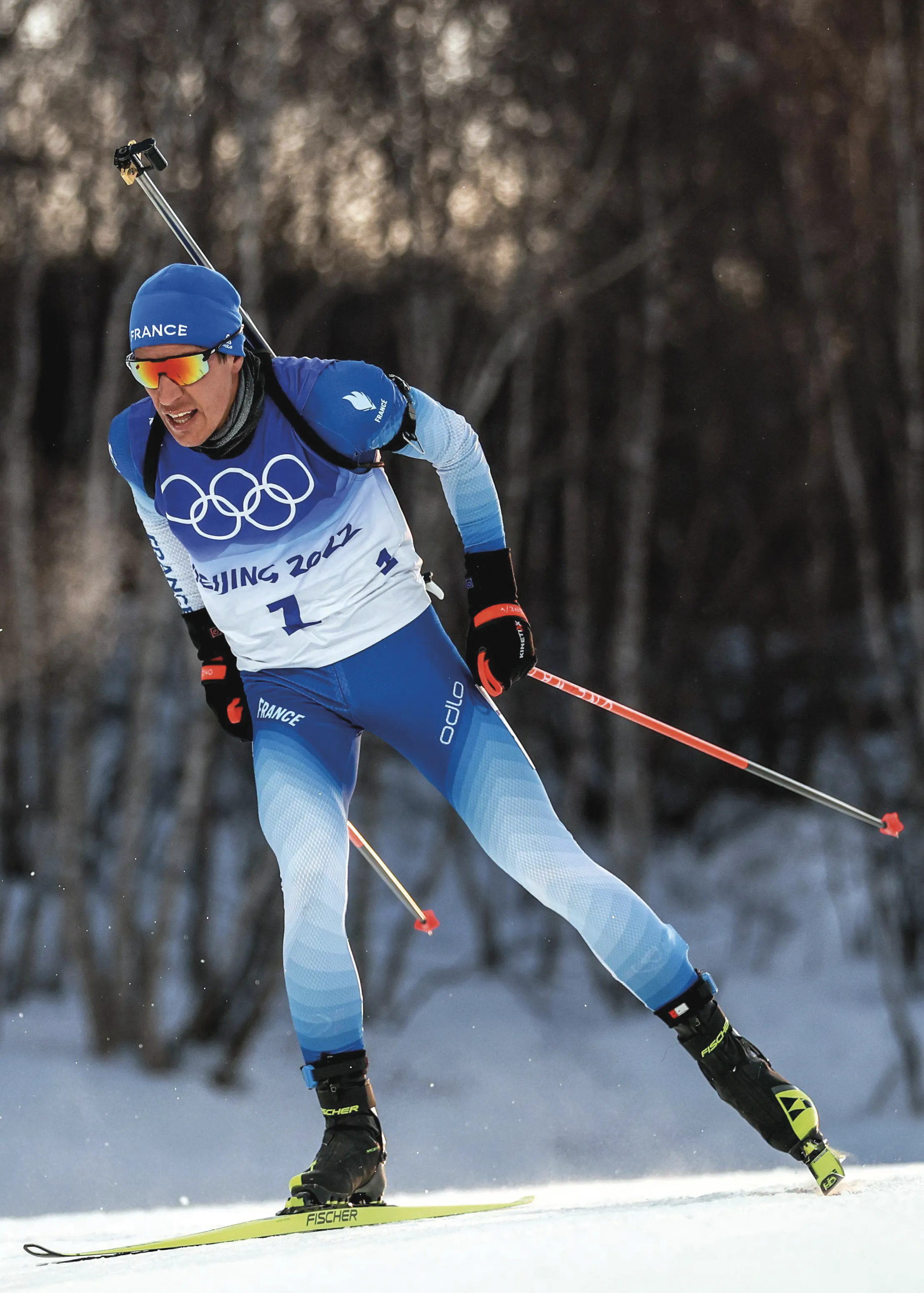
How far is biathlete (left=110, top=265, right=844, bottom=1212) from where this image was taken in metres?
2.66

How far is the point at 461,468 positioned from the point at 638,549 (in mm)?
6232

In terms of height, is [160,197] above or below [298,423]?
above

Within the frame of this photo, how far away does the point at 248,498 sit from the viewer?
2.75 meters

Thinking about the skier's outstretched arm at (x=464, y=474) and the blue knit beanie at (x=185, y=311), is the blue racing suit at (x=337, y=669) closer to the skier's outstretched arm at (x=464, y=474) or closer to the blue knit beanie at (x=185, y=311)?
the skier's outstretched arm at (x=464, y=474)

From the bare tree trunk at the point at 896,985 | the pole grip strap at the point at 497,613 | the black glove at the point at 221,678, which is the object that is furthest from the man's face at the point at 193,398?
the bare tree trunk at the point at 896,985

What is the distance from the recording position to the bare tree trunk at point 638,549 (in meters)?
8.79

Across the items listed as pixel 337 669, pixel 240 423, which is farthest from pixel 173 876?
pixel 240 423

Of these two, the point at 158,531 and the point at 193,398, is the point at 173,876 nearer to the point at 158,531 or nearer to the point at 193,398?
the point at 158,531

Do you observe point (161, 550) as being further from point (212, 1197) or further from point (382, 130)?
point (382, 130)

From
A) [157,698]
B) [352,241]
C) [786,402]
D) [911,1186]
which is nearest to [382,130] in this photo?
[352,241]

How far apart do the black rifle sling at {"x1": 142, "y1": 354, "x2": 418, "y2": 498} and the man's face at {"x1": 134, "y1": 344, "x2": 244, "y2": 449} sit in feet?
0.29

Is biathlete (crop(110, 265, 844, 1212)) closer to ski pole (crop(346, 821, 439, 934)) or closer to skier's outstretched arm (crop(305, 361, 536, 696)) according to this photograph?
skier's outstretched arm (crop(305, 361, 536, 696))

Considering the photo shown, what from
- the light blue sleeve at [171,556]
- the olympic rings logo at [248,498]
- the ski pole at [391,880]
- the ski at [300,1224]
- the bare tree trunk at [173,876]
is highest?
the olympic rings logo at [248,498]

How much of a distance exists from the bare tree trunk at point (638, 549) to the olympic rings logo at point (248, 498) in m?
6.28
